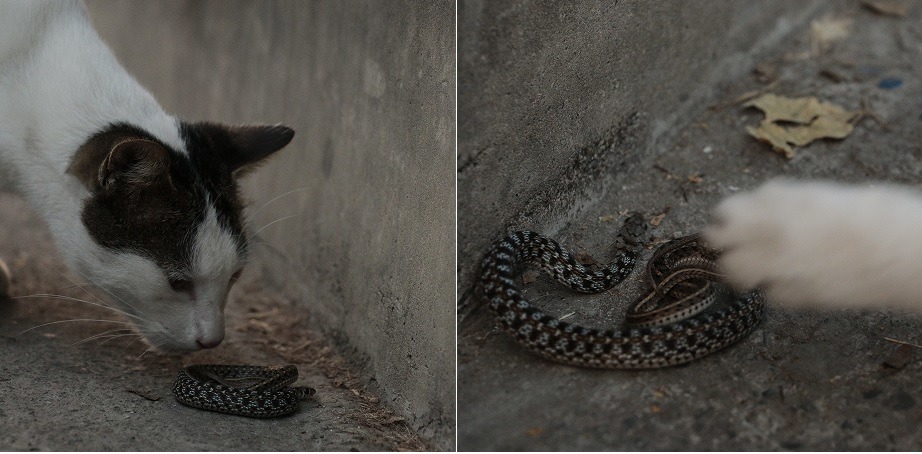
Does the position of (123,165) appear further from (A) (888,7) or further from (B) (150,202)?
(A) (888,7)

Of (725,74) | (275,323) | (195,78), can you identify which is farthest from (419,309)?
(195,78)

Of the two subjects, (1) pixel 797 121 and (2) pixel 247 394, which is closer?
(2) pixel 247 394

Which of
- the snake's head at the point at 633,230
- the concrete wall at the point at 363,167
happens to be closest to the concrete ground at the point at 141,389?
the concrete wall at the point at 363,167

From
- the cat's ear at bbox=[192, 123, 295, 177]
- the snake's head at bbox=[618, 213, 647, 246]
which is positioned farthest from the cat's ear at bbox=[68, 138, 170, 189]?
the snake's head at bbox=[618, 213, 647, 246]

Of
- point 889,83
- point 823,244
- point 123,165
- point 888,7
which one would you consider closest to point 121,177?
point 123,165

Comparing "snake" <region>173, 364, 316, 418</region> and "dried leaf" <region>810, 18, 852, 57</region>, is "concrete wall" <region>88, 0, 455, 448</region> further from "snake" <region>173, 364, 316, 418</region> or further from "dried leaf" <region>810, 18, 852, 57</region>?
"dried leaf" <region>810, 18, 852, 57</region>

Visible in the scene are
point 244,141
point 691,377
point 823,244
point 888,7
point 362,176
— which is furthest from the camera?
point 888,7

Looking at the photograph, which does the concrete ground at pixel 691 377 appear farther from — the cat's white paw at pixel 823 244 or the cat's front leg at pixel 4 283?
the cat's front leg at pixel 4 283
